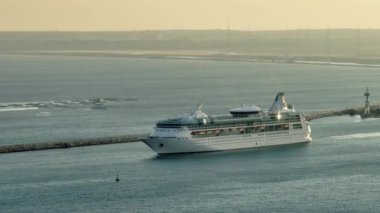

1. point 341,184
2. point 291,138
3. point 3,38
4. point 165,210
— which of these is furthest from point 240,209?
point 3,38

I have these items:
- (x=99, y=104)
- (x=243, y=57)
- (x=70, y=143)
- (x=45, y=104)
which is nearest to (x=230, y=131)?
(x=70, y=143)

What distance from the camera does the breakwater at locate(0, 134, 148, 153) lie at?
167ft

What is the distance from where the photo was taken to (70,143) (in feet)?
172

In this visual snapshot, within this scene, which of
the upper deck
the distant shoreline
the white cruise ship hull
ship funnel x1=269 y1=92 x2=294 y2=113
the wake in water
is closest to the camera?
the white cruise ship hull

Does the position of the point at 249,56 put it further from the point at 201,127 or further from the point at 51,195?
the point at 51,195

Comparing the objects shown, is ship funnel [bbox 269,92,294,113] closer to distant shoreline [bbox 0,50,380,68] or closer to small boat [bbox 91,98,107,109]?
small boat [bbox 91,98,107,109]

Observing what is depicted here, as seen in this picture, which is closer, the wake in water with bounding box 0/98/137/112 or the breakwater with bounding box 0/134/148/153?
the breakwater with bounding box 0/134/148/153

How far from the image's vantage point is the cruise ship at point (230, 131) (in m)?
50.9

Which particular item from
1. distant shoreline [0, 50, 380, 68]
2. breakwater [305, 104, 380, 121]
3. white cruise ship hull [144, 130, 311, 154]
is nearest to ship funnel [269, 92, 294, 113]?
white cruise ship hull [144, 130, 311, 154]

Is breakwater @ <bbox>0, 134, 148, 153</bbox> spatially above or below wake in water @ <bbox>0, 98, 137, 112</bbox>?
below

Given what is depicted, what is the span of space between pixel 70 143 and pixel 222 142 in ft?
19.4

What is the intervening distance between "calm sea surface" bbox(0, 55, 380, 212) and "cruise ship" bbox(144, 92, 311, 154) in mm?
638

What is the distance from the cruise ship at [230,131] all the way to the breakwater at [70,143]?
2.93 meters

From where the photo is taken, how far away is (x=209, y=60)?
146m
